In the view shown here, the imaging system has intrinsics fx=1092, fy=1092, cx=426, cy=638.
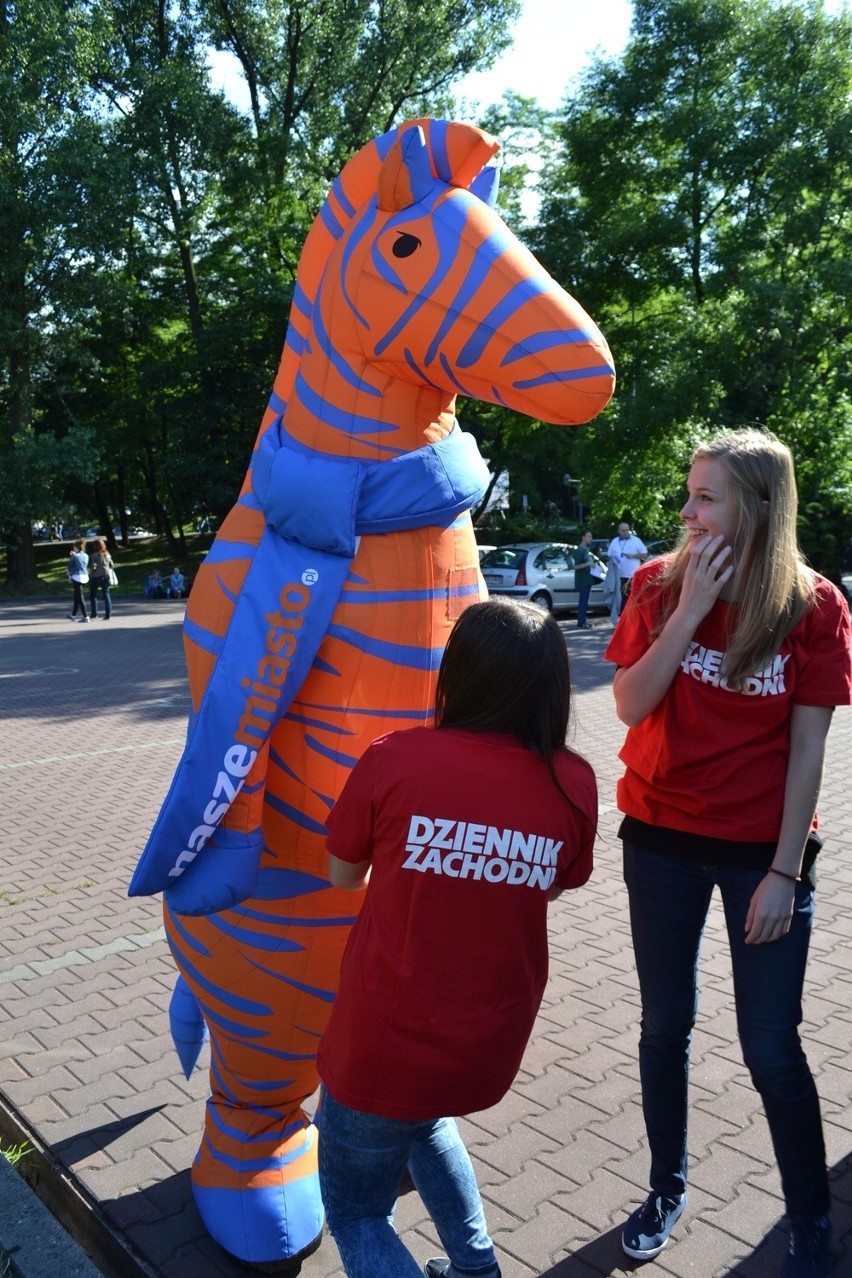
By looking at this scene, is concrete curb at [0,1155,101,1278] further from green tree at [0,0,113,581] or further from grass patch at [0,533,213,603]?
green tree at [0,0,113,581]

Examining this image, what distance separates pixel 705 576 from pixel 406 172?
1.08 m

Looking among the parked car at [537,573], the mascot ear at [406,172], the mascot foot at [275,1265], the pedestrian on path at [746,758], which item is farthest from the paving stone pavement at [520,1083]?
the parked car at [537,573]

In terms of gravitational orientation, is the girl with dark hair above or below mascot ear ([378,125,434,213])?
below

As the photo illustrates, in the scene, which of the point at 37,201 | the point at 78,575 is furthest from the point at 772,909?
the point at 37,201

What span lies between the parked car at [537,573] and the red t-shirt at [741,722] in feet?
49.7

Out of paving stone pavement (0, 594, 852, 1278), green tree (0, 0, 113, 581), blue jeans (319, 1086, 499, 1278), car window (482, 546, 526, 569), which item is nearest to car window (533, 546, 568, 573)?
car window (482, 546, 526, 569)

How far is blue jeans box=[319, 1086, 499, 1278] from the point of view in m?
1.93

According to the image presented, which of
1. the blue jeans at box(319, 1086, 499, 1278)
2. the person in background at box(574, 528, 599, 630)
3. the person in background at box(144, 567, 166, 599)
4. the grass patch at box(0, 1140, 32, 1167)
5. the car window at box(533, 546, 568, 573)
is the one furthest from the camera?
the person in background at box(144, 567, 166, 599)

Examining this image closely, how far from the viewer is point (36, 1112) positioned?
3.42 m

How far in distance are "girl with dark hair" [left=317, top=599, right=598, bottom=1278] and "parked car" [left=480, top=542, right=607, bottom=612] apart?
1567cm

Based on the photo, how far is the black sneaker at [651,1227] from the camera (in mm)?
2654

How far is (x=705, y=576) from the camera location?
2.30m

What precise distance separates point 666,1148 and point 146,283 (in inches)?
1099

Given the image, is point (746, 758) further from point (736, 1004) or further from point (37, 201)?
Answer: point (37, 201)
